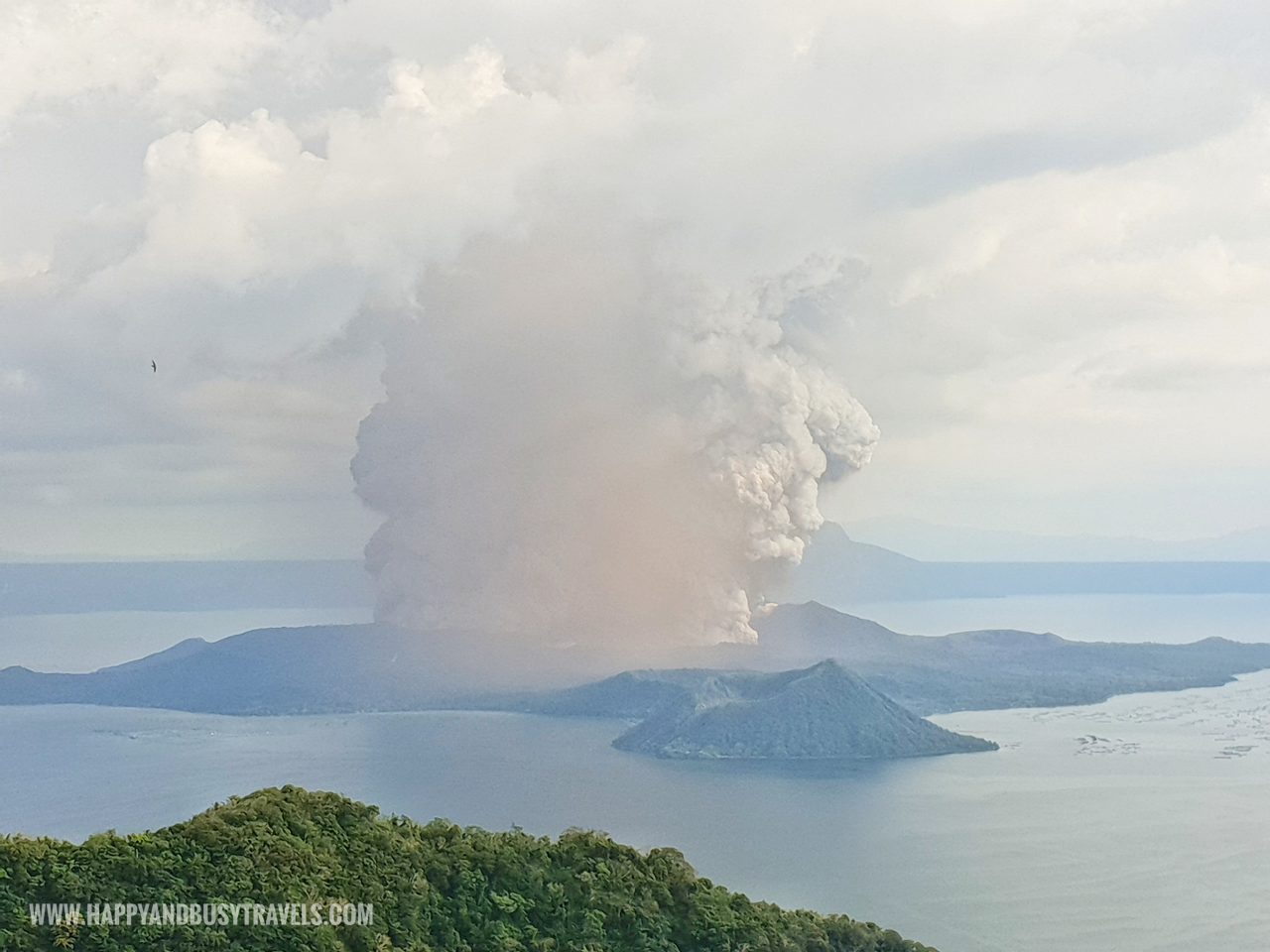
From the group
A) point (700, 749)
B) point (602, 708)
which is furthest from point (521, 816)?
point (602, 708)

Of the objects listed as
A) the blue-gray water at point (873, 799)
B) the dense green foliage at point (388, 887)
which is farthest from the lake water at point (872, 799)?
the dense green foliage at point (388, 887)

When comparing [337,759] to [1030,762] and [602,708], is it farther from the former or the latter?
[1030,762]

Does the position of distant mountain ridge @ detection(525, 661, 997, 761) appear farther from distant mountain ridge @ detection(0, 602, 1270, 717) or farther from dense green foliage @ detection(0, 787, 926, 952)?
dense green foliage @ detection(0, 787, 926, 952)

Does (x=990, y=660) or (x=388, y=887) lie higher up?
(x=990, y=660)

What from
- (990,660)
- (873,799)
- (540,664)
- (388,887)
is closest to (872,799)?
(873,799)

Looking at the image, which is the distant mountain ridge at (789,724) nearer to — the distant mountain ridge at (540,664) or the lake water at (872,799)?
the lake water at (872,799)

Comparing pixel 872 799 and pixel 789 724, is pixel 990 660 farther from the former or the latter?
A: pixel 872 799

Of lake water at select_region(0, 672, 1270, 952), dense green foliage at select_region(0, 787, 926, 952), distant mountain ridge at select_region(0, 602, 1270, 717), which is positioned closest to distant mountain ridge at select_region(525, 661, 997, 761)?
lake water at select_region(0, 672, 1270, 952)
